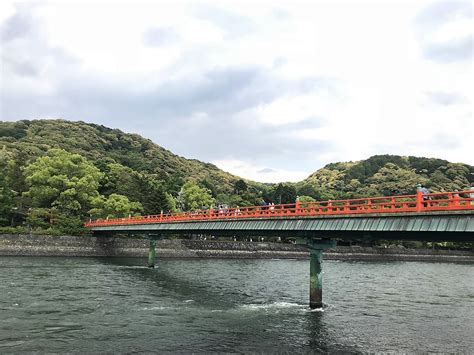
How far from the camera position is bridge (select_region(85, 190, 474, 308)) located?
22.7 meters

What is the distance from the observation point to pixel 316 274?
33906mm

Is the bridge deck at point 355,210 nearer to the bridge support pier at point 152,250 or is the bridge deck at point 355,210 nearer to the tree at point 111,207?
the bridge support pier at point 152,250

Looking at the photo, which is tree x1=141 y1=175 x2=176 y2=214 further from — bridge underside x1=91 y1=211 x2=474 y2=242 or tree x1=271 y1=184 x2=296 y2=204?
tree x1=271 y1=184 x2=296 y2=204

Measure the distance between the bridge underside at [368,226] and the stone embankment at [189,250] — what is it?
41.2 m

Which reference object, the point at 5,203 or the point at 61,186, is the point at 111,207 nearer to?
the point at 61,186

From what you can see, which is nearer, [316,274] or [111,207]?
[316,274]

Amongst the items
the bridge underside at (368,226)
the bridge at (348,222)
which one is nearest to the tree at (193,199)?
the bridge at (348,222)

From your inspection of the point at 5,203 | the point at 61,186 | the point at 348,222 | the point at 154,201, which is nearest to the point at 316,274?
the point at 348,222

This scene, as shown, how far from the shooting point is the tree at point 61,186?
284ft

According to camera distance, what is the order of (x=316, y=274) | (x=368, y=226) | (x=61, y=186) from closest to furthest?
(x=368, y=226) < (x=316, y=274) < (x=61, y=186)

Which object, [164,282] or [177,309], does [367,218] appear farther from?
[164,282]

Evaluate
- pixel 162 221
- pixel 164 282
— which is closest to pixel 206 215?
pixel 164 282

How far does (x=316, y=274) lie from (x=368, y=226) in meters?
7.97

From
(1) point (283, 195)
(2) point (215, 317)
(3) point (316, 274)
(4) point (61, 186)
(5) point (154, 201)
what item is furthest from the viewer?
(1) point (283, 195)
